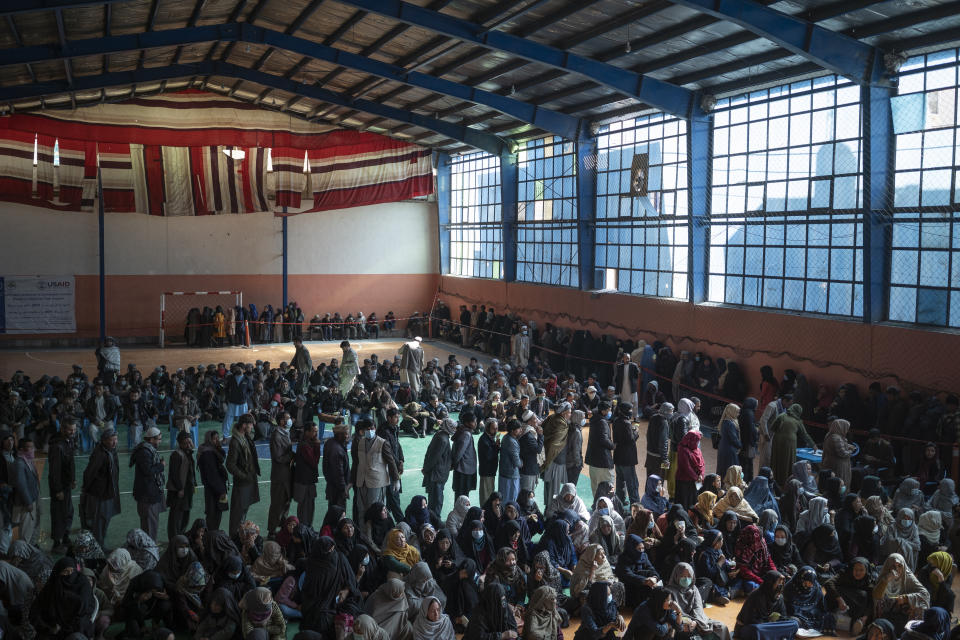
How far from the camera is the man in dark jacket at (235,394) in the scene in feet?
50.6

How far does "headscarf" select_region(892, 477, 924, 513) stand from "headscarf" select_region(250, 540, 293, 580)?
7.44 m

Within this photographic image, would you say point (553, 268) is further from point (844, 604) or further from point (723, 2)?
point (844, 604)

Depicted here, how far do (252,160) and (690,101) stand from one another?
15.8 m

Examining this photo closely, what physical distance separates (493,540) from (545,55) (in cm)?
1166

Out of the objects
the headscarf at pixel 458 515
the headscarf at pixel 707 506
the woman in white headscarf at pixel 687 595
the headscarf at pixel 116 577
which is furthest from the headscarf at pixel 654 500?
the headscarf at pixel 116 577

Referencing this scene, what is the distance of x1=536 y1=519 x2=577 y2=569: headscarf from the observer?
8891mm

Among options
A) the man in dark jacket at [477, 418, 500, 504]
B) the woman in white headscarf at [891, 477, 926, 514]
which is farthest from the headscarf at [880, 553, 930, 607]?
the man in dark jacket at [477, 418, 500, 504]

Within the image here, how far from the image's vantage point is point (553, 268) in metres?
25.4

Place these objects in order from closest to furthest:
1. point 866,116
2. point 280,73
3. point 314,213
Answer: point 866,116, point 280,73, point 314,213

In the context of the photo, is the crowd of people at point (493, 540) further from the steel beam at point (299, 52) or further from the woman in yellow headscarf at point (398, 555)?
the steel beam at point (299, 52)

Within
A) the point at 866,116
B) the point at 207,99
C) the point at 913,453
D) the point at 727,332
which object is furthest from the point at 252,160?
the point at 913,453

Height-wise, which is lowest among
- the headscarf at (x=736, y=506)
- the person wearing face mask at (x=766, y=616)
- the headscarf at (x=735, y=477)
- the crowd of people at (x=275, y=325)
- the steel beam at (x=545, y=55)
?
the person wearing face mask at (x=766, y=616)

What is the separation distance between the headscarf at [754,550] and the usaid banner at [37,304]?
2525cm

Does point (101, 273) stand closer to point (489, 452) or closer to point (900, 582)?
point (489, 452)
